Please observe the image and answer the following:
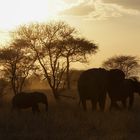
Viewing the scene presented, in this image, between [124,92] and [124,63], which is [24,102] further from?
[124,63]

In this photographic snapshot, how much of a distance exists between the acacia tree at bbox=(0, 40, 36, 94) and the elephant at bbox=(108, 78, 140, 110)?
20442mm

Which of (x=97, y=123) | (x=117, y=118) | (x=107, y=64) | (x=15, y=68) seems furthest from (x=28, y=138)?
(x=107, y=64)

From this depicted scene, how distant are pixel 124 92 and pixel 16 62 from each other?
22346mm

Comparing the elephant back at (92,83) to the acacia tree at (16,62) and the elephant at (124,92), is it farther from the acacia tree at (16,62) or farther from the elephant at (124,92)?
the acacia tree at (16,62)

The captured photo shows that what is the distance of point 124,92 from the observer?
24.2 m

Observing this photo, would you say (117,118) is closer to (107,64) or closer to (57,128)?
(57,128)

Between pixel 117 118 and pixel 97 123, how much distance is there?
5.32ft

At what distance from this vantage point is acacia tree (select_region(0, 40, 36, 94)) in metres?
44.9

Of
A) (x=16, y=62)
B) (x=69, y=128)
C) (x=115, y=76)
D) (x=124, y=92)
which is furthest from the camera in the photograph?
(x=16, y=62)

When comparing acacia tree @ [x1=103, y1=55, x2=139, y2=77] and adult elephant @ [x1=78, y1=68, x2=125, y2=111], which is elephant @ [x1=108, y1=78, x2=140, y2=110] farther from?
acacia tree @ [x1=103, y1=55, x2=139, y2=77]

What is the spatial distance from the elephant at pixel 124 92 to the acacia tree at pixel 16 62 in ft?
67.1

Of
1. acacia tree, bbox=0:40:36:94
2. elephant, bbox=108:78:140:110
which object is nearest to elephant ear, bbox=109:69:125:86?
elephant, bbox=108:78:140:110

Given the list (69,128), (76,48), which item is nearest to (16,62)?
(76,48)

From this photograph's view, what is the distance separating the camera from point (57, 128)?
47.0 ft
